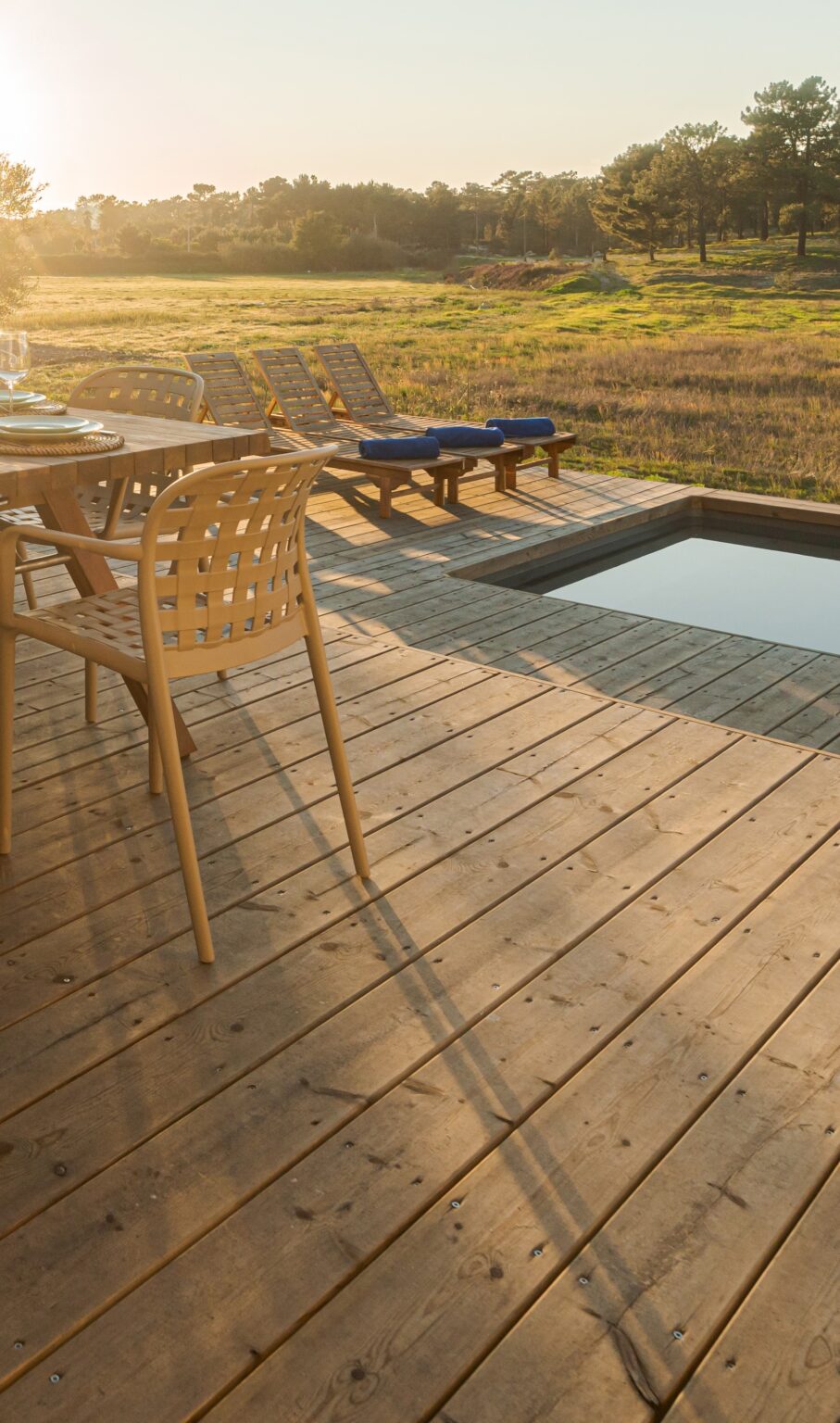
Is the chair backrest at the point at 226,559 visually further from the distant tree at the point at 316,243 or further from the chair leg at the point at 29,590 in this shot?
the distant tree at the point at 316,243

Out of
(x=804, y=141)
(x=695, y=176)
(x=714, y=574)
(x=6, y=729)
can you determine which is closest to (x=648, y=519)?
(x=714, y=574)

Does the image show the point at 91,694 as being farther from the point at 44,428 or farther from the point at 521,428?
the point at 521,428

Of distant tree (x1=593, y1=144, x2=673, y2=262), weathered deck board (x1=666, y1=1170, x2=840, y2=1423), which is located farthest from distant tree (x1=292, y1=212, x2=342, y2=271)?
weathered deck board (x1=666, y1=1170, x2=840, y2=1423)

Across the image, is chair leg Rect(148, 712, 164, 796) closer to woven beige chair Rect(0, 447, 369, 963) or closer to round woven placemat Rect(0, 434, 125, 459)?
woven beige chair Rect(0, 447, 369, 963)

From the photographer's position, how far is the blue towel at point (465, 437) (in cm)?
641

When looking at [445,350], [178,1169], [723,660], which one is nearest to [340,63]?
[445,350]

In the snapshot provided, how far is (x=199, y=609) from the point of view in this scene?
2041mm

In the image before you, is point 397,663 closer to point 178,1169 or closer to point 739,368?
point 178,1169

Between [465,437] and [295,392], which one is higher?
[295,392]

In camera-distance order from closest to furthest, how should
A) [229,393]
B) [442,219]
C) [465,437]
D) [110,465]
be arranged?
1. [110,465]
2. [465,437]
3. [229,393]
4. [442,219]

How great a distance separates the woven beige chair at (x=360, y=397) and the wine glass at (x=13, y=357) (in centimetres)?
453

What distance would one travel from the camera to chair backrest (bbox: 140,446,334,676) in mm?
1918

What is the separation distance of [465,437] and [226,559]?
464 cm

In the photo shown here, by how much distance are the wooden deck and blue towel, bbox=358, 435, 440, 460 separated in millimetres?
3179
